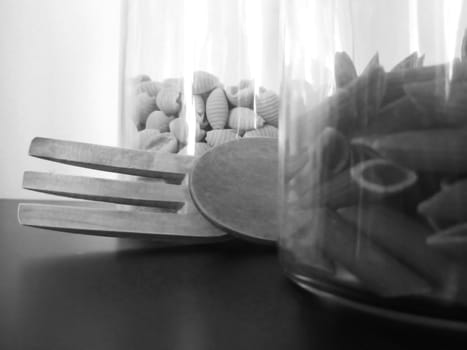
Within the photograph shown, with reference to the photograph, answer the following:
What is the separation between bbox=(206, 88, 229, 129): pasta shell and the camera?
1.56 ft

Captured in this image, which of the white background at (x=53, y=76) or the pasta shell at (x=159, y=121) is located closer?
the pasta shell at (x=159, y=121)

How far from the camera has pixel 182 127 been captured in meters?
0.48

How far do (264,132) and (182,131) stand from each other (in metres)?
0.08

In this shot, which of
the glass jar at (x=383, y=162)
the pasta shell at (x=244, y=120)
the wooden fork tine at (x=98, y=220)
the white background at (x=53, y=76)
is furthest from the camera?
the white background at (x=53, y=76)

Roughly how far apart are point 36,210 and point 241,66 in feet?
0.81

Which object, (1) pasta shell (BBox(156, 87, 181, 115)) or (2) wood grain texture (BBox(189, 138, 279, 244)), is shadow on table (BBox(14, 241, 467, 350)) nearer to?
(2) wood grain texture (BBox(189, 138, 279, 244))

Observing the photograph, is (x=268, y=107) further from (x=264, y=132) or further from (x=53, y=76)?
(x=53, y=76)

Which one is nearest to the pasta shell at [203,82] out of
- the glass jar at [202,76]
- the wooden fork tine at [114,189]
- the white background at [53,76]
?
the glass jar at [202,76]

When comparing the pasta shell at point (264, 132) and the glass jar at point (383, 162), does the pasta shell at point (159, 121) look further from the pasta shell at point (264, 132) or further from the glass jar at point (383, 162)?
the glass jar at point (383, 162)

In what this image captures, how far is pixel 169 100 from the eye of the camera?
1.61ft

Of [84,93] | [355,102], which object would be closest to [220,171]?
[355,102]

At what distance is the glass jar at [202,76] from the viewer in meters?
0.48

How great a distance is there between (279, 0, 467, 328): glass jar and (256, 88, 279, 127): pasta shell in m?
0.18

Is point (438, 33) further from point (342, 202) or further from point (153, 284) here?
point (153, 284)
